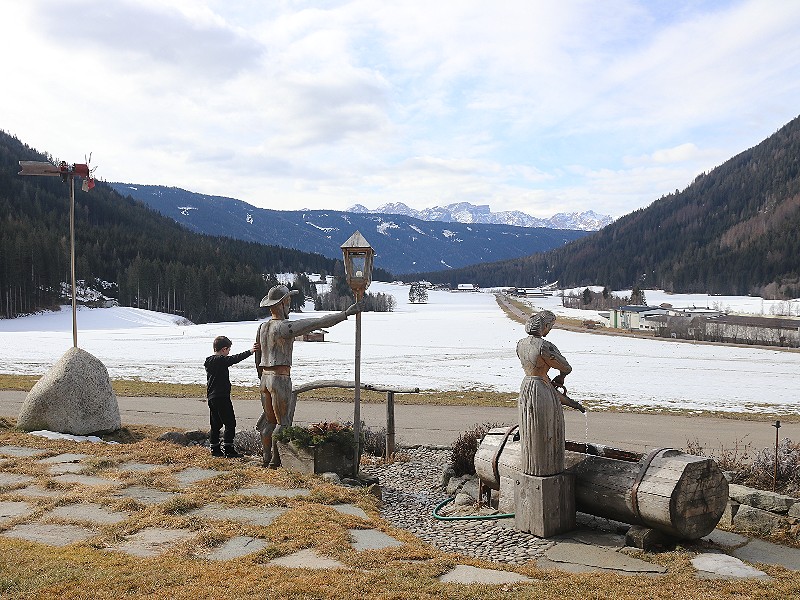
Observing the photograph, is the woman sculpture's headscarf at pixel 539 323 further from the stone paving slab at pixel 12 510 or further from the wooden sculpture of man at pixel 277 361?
the stone paving slab at pixel 12 510

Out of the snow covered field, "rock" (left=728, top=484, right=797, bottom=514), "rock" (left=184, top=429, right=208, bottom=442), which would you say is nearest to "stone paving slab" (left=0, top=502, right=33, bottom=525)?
"rock" (left=184, top=429, right=208, bottom=442)

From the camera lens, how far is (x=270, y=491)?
28.9 ft

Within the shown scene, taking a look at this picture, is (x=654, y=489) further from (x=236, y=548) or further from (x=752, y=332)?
(x=752, y=332)

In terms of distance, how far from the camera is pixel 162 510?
7613mm

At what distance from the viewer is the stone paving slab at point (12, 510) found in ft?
23.9

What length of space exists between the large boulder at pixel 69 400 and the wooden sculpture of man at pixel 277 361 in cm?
473

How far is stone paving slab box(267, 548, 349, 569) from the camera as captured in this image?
19.4ft

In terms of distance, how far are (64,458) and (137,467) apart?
4.79 ft

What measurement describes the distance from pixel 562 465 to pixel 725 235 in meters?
209

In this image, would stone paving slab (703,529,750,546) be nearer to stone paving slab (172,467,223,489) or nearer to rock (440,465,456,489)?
rock (440,465,456,489)

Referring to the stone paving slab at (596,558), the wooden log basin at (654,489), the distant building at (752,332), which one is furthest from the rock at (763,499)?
the distant building at (752,332)

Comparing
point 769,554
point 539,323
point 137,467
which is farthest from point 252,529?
point 769,554

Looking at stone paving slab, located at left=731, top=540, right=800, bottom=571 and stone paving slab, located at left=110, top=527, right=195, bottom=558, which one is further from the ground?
stone paving slab, located at left=110, top=527, right=195, bottom=558

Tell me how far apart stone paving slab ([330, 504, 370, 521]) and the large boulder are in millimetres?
7224
